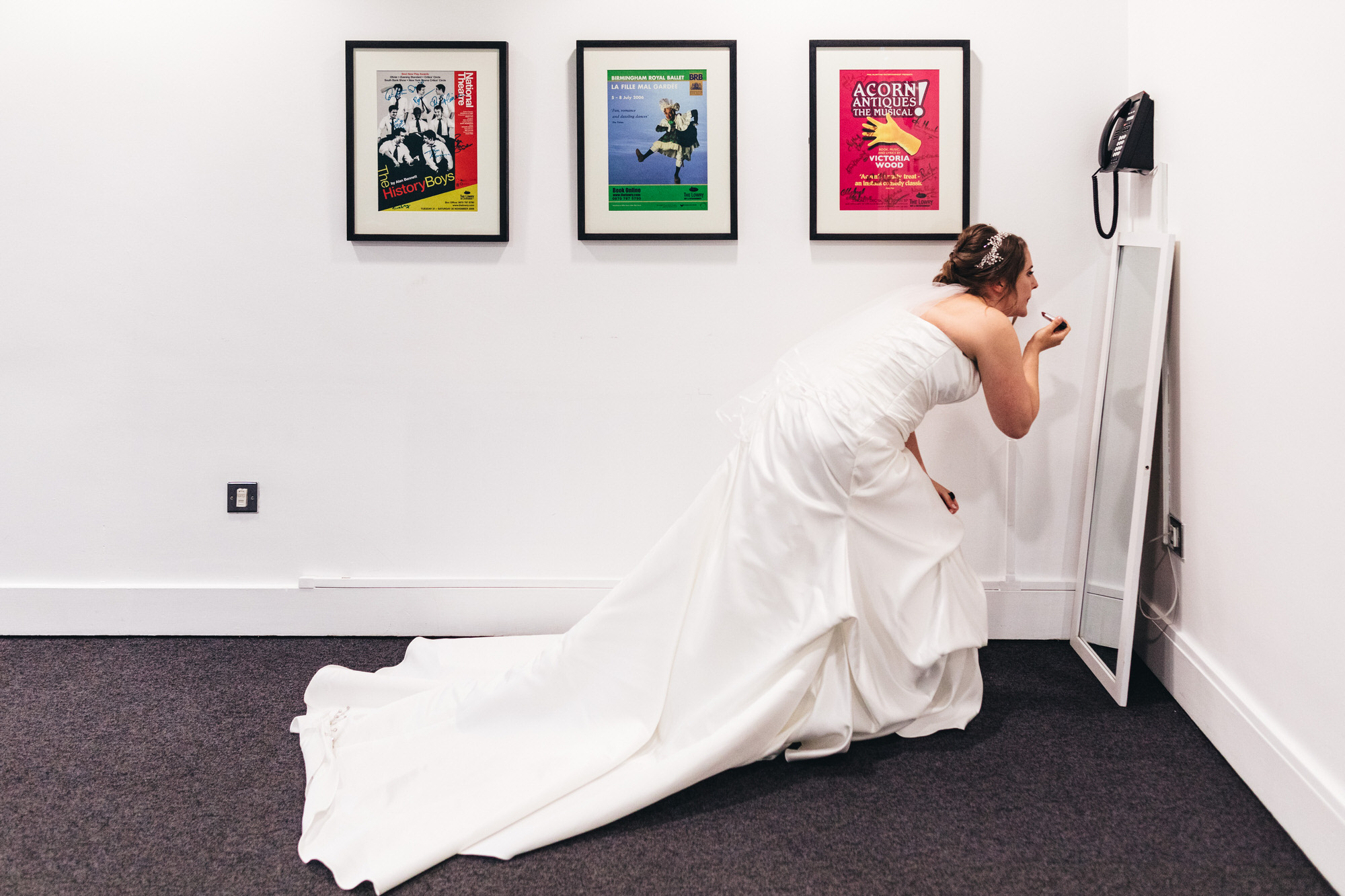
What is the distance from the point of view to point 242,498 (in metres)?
2.59

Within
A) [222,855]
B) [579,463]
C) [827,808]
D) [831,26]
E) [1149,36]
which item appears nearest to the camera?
[222,855]

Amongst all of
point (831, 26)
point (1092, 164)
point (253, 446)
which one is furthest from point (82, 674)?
point (1092, 164)

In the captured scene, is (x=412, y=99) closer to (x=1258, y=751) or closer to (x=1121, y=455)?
(x=1121, y=455)

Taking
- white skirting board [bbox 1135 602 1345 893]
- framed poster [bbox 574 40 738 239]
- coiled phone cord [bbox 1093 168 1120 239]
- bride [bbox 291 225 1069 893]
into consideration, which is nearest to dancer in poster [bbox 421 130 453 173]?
framed poster [bbox 574 40 738 239]

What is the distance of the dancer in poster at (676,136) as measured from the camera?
241 cm

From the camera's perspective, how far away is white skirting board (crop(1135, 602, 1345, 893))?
1502 mm

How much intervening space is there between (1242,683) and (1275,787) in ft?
0.80

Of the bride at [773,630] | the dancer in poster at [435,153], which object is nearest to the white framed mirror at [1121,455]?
the bride at [773,630]

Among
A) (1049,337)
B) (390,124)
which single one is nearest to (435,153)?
(390,124)

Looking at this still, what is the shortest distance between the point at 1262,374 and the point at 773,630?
116 cm

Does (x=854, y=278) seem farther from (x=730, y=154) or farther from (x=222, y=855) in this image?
(x=222, y=855)

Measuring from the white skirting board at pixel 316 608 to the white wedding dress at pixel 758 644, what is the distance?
56 centimetres

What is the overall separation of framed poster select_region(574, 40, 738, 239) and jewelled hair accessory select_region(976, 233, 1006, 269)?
72cm

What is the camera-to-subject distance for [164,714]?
2113 mm
